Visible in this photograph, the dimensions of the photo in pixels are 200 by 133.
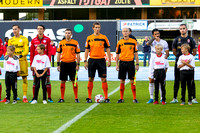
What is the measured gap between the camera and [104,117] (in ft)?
30.5

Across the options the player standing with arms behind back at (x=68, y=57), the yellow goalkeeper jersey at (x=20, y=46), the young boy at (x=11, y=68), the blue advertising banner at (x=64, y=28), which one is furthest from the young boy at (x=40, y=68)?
the blue advertising banner at (x=64, y=28)

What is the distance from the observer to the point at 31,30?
135ft

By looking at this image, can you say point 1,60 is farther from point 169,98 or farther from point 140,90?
point 169,98

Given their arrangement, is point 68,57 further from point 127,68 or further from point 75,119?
point 75,119

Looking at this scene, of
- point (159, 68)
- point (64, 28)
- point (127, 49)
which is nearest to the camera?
point (159, 68)

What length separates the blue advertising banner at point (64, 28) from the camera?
40.2 metres

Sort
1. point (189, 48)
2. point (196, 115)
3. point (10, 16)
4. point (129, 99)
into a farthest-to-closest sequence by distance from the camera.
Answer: point (10, 16) < point (129, 99) < point (189, 48) < point (196, 115)

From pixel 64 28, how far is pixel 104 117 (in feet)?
106

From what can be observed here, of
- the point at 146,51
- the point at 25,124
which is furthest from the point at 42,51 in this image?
the point at 146,51

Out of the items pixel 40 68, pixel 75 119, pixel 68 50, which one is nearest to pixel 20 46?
pixel 40 68

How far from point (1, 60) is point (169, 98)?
96.3 feet

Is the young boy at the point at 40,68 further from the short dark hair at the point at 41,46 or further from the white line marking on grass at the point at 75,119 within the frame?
the white line marking on grass at the point at 75,119

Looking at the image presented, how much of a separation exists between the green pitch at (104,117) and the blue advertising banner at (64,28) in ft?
92.2

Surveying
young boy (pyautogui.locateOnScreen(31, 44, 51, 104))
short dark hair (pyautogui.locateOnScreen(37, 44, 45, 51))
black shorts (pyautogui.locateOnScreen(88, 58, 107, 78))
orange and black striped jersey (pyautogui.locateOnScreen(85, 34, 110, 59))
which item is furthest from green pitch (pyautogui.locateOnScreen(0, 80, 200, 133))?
short dark hair (pyautogui.locateOnScreen(37, 44, 45, 51))
